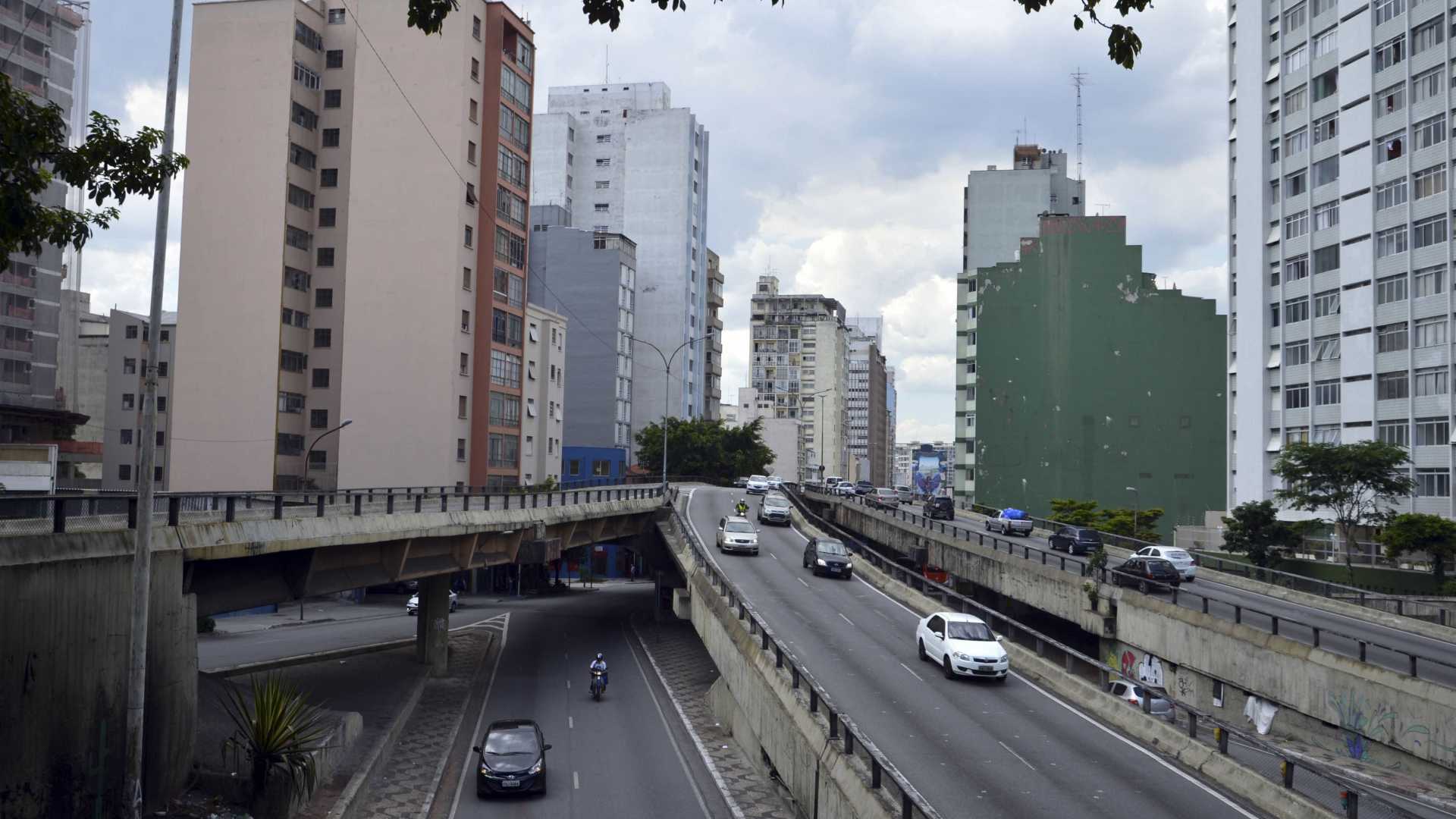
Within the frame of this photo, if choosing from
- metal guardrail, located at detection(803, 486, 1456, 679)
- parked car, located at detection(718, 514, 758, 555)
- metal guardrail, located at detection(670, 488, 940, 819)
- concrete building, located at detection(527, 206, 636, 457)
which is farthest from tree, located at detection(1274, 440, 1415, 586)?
concrete building, located at detection(527, 206, 636, 457)

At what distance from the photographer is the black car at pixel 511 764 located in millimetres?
28250

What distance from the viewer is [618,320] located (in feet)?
370

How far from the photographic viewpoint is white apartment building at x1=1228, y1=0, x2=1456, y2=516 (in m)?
55.7

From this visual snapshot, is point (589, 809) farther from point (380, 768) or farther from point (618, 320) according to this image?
point (618, 320)

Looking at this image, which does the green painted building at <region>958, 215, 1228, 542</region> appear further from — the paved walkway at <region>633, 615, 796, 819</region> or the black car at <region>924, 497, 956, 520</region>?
the paved walkway at <region>633, 615, 796, 819</region>

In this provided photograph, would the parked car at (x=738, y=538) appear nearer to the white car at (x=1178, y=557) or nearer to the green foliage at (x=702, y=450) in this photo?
the white car at (x=1178, y=557)

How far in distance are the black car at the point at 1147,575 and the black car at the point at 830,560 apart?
11.4 meters

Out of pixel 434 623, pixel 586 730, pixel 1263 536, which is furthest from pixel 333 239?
pixel 1263 536

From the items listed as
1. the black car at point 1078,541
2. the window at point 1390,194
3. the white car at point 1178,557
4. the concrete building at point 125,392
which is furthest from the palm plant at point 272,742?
the concrete building at point 125,392

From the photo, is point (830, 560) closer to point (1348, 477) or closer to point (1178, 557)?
point (1178, 557)

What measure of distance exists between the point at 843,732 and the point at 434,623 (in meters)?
30.5

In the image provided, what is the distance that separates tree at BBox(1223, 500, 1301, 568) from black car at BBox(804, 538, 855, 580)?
73.7ft

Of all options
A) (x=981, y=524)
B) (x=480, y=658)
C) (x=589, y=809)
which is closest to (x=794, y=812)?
(x=589, y=809)

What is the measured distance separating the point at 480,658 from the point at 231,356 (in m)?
29.7
